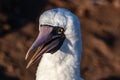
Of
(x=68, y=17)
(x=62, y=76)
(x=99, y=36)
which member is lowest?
(x=99, y=36)

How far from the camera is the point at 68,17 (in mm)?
4035

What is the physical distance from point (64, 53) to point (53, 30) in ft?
0.59

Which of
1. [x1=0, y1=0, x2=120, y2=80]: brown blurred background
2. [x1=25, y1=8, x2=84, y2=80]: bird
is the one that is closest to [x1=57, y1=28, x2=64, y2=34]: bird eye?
[x1=25, y1=8, x2=84, y2=80]: bird

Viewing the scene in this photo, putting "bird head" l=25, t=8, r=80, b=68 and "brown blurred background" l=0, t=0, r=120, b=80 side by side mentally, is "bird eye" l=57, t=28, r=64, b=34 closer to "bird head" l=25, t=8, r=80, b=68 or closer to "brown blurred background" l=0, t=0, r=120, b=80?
"bird head" l=25, t=8, r=80, b=68

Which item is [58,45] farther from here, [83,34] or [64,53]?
[83,34]

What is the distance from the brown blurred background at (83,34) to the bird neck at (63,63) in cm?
313

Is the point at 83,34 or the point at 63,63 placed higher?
the point at 63,63

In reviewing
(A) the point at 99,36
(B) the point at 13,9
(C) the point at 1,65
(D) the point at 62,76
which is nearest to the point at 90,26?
(A) the point at 99,36

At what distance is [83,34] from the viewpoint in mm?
8352

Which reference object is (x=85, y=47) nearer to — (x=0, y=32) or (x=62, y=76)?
(x=0, y=32)

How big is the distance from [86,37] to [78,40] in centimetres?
421

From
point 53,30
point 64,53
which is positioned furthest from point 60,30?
point 64,53

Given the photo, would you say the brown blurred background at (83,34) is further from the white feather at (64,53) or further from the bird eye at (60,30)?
the bird eye at (60,30)

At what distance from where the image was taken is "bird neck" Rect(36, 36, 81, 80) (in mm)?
4090
